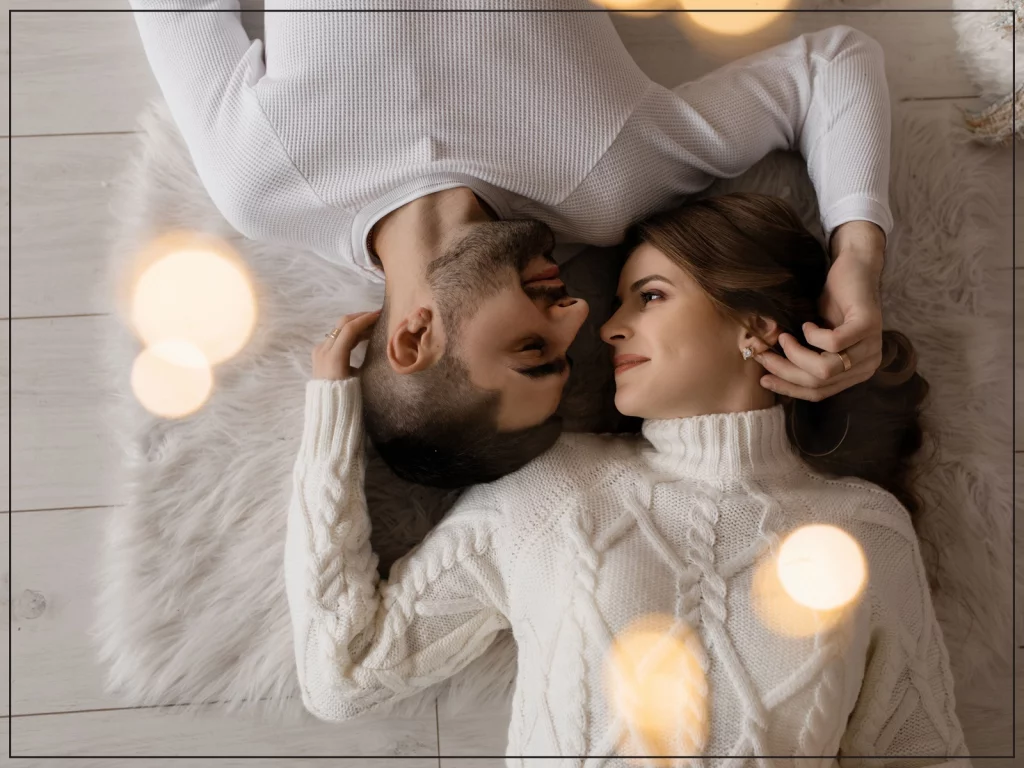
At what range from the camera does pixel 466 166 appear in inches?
42.3

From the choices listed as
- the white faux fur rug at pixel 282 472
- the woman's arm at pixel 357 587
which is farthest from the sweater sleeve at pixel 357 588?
the white faux fur rug at pixel 282 472

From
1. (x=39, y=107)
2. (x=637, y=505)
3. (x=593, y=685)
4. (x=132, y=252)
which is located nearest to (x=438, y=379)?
(x=637, y=505)

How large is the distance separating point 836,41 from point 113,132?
48.3 inches

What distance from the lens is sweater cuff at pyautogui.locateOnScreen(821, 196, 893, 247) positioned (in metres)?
1.12

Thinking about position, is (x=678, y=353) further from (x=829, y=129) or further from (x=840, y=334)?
(x=829, y=129)

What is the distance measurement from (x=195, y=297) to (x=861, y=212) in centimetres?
108

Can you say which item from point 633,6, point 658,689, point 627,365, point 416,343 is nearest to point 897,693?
point 658,689

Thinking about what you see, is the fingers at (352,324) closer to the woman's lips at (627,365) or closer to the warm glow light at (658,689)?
the woman's lips at (627,365)

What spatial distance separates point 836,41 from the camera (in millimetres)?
1177

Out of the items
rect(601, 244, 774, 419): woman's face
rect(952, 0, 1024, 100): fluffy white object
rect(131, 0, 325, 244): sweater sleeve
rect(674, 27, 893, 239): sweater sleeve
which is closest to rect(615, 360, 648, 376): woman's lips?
rect(601, 244, 774, 419): woman's face

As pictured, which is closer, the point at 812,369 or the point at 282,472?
the point at 812,369

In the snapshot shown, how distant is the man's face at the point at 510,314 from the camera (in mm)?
998

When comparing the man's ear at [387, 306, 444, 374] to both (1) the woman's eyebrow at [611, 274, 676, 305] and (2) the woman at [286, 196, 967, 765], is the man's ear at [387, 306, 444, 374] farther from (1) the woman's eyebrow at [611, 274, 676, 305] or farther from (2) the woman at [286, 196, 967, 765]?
(1) the woman's eyebrow at [611, 274, 676, 305]

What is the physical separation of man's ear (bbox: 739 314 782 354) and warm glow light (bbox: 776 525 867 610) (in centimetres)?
27
